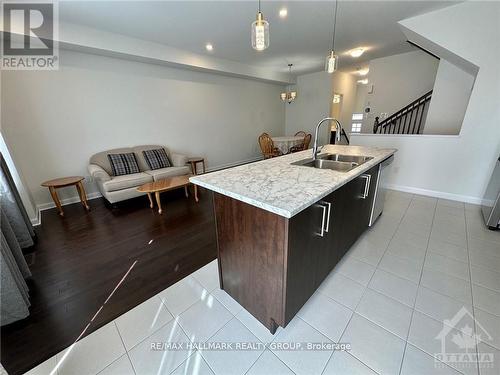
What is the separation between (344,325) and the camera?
1318 millimetres

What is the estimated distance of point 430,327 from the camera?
4.22ft

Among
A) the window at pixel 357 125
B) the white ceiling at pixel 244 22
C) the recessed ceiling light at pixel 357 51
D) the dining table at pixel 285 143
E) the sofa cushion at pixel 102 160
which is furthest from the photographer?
the window at pixel 357 125

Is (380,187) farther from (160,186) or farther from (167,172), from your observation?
(167,172)

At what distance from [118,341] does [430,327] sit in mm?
1972

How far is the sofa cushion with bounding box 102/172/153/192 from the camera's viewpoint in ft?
10.1

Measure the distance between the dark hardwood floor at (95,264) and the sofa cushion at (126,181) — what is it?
1.22ft

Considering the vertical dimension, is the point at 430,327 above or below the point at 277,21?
below

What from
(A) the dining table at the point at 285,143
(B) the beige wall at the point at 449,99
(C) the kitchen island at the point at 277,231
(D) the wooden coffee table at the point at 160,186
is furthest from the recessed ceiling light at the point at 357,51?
(D) the wooden coffee table at the point at 160,186

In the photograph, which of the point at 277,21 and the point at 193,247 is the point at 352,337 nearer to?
the point at 193,247

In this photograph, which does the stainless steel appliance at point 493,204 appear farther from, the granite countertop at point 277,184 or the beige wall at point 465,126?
the granite countertop at point 277,184

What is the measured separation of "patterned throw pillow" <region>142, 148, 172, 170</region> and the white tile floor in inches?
108

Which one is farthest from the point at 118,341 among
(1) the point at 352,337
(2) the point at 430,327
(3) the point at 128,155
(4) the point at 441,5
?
(4) the point at 441,5

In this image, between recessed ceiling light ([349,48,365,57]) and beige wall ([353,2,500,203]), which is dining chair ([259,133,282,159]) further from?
beige wall ([353,2,500,203])

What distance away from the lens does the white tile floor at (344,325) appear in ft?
3.68
